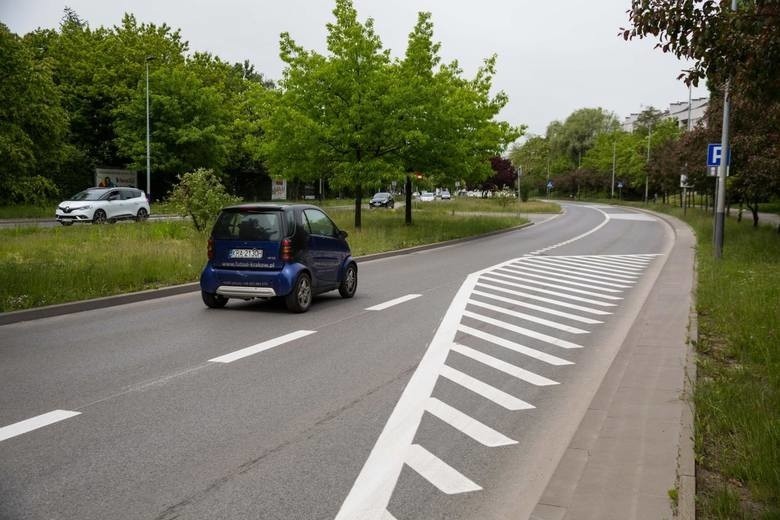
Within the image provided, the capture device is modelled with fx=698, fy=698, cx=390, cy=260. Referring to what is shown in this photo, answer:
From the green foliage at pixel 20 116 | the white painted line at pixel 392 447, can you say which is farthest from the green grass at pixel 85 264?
the green foliage at pixel 20 116

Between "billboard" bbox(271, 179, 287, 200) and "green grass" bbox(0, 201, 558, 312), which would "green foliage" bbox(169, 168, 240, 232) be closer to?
"green grass" bbox(0, 201, 558, 312)

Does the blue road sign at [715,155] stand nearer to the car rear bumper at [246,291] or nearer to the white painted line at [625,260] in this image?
the white painted line at [625,260]

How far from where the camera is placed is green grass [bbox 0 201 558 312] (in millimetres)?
10898

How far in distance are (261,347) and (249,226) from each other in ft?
10.1

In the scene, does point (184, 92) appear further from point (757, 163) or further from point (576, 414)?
point (576, 414)

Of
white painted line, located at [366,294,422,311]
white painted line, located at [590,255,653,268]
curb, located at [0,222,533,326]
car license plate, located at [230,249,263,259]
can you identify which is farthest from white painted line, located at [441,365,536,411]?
white painted line, located at [590,255,653,268]

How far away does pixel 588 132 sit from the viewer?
11769 centimetres

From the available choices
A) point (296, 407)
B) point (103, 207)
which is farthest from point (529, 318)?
point (103, 207)

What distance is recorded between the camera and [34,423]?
512 centimetres

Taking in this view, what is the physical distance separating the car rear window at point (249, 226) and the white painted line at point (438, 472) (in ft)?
20.2

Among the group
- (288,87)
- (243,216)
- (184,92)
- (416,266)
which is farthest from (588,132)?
(243,216)

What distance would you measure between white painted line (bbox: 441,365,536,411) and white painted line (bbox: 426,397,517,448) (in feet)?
1.54

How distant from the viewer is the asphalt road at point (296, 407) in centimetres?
400

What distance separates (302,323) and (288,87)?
18.9 meters
